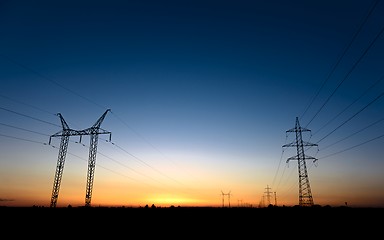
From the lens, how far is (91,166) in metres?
46.5

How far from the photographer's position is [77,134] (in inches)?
1869
